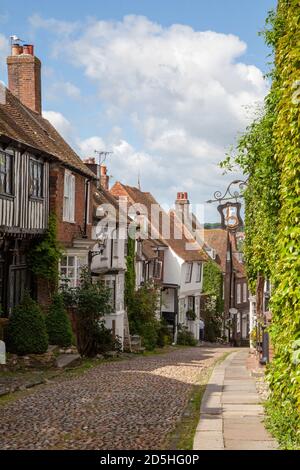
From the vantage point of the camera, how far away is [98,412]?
38.6 ft

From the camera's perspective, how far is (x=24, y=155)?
64.5ft

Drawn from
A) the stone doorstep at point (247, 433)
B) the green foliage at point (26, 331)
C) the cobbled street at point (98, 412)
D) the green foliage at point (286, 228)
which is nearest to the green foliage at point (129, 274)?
the green foliage at point (26, 331)

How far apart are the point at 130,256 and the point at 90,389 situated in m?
18.0

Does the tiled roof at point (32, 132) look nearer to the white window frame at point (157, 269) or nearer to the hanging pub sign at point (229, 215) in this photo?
the hanging pub sign at point (229, 215)

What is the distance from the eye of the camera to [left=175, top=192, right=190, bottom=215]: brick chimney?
53.2 metres

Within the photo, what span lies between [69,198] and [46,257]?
335 cm

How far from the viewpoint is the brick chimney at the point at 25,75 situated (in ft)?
82.9

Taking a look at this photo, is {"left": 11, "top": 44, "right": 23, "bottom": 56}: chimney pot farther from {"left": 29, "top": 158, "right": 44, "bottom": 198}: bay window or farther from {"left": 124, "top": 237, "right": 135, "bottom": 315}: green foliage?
{"left": 124, "top": 237, "right": 135, "bottom": 315}: green foliage

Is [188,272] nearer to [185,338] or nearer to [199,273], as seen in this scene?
[199,273]

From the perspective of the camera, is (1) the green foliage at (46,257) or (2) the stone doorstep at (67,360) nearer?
(2) the stone doorstep at (67,360)

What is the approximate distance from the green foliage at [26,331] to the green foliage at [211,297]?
112 feet

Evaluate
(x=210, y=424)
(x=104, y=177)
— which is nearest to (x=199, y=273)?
(x=104, y=177)

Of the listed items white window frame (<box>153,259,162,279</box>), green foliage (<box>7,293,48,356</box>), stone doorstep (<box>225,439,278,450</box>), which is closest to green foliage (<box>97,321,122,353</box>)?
green foliage (<box>7,293,48,356</box>)
